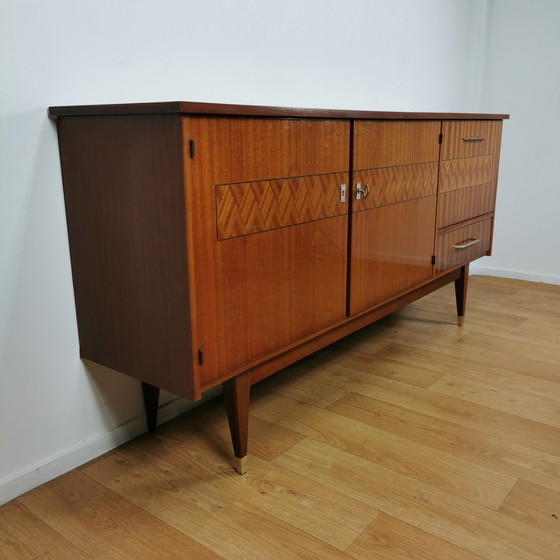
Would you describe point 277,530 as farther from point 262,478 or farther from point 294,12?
point 294,12

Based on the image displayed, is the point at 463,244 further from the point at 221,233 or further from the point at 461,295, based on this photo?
the point at 221,233

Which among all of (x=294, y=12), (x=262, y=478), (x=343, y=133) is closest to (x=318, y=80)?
(x=294, y=12)

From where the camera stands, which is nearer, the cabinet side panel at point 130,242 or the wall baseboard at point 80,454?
the cabinet side panel at point 130,242

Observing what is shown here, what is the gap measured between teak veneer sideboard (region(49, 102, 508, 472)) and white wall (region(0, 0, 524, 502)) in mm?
57

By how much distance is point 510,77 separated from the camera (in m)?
3.18

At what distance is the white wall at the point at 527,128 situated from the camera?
121 inches

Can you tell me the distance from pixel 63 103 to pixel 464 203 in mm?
1541

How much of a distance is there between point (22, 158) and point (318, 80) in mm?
1263

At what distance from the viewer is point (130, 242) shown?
49.2 inches

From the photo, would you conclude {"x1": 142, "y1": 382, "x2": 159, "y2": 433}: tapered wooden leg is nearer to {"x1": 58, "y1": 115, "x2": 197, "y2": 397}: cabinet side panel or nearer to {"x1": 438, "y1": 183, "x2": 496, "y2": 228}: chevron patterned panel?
{"x1": 58, "y1": 115, "x2": 197, "y2": 397}: cabinet side panel

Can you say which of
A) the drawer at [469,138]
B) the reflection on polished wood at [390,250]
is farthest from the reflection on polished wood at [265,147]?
the drawer at [469,138]

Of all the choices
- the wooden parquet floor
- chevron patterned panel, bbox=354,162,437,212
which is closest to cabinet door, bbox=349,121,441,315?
chevron patterned panel, bbox=354,162,437,212

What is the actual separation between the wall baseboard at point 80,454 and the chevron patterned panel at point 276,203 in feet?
2.28

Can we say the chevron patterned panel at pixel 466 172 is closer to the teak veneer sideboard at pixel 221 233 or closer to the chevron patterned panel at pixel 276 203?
the teak veneer sideboard at pixel 221 233
